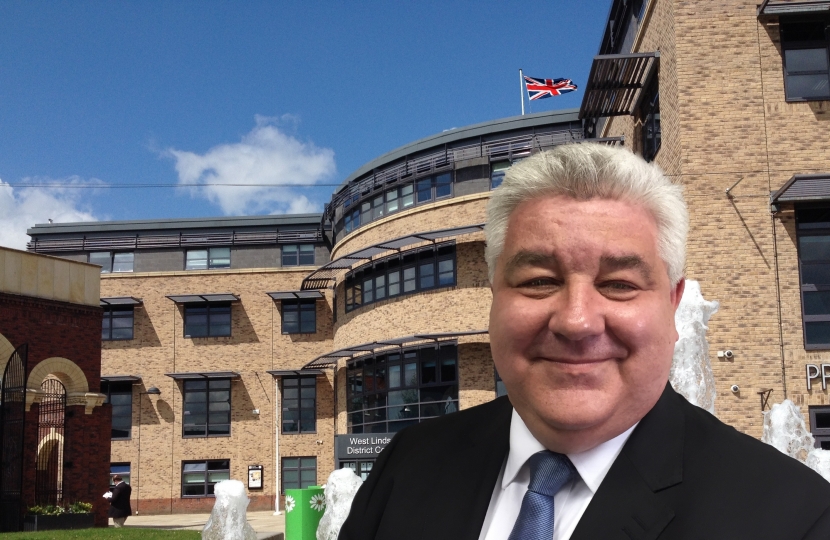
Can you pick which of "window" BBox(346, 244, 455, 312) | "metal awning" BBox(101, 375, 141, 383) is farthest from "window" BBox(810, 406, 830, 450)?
"metal awning" BBox(101, 375, 141, 383)

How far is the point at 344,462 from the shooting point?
34250 mm

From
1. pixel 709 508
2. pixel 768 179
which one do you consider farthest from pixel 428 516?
pixel 768 179

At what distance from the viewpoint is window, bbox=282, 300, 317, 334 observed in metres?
40.5

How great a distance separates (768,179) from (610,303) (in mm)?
17739

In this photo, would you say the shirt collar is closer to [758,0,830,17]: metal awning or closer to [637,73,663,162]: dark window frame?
[758,0,830,17]: metal awning

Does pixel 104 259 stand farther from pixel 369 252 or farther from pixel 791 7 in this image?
pixel 791 7

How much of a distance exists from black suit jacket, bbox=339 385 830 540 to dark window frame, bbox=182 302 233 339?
3975cm

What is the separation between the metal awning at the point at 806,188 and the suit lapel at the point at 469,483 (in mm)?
16646

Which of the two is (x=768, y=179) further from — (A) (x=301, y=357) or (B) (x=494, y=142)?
(A) (x=301, y=357)

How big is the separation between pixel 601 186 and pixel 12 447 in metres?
20.4

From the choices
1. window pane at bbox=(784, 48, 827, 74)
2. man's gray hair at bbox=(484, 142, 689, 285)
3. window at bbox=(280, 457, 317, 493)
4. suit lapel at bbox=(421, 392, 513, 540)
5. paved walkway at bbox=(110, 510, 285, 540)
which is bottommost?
paved walkway at bbox=(110, 510, 285, 540)

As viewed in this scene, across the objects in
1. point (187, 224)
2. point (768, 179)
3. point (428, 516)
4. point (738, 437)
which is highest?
point (187, 224)

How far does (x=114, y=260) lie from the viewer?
1689 inches

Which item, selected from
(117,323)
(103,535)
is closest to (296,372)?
(117,323)
